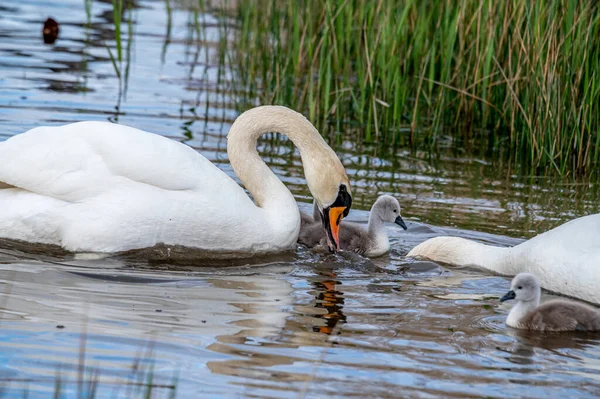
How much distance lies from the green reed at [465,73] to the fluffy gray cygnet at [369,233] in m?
2.28

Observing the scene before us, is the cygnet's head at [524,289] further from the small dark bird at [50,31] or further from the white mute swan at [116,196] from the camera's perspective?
the small dark bird at [50,31]

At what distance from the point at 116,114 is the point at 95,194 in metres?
4.36

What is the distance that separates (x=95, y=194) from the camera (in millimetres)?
6488

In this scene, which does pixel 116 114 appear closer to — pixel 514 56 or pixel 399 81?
pixel 399 81

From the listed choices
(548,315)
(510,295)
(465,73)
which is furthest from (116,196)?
(465,73)

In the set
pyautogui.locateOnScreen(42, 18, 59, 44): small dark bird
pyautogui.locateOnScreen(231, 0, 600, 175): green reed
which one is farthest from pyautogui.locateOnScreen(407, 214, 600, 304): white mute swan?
pyautogui.locateOnScreen(42, 18, 59, 44): small dark bird

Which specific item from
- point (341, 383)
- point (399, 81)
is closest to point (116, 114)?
point (399, 81)

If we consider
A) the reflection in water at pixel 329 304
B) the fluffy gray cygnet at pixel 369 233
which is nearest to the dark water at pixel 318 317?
the reflection in water at pixel 329 304

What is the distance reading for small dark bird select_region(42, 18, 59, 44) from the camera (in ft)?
49.3

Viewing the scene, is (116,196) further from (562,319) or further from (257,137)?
(562,319)

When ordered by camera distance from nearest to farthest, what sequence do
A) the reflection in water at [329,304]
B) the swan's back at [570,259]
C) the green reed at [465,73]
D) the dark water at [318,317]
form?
the dark water at [318,317] < the reflection in water at [329,304] < the swan's back at [570,259] < the green reed at [465,73]

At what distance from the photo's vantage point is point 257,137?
728cm

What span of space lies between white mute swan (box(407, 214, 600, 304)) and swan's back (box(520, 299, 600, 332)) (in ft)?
1.65

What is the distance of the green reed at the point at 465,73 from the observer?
906 centimetres
